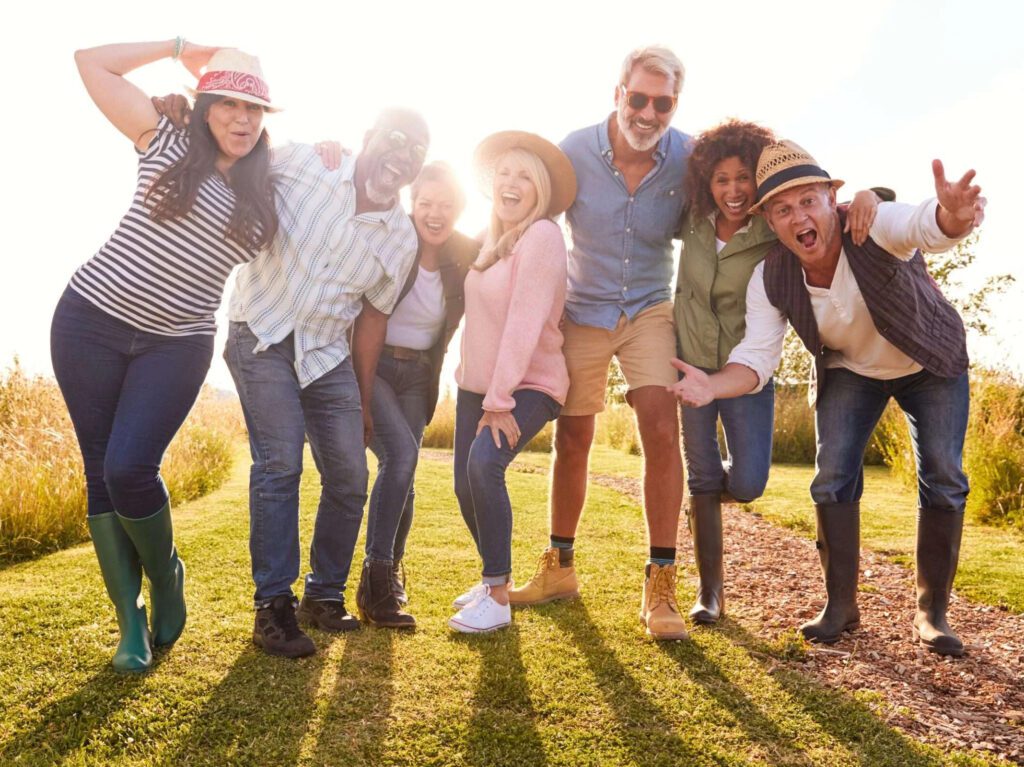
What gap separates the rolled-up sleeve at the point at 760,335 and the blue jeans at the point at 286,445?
1.80m

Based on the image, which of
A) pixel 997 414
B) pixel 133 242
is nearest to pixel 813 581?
pixel 133 242

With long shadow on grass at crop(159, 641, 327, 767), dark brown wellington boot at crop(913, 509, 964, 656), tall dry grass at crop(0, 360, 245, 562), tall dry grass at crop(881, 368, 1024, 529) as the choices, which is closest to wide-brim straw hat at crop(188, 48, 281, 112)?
long shadow on grass at crop(159, 641, 327, 767)

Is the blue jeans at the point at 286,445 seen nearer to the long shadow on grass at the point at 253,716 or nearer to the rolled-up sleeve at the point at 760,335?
the long shadow on grass at the point at 253,716

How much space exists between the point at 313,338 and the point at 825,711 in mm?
2495

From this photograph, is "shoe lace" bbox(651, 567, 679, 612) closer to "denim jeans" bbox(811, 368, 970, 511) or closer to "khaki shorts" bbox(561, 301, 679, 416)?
"denim jeans" bbox(811, 368, 970, 511)

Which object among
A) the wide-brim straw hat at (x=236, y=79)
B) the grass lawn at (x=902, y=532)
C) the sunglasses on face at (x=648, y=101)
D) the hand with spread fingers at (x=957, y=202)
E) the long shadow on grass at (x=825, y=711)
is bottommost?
the grass lawn at (x=902, y=532)

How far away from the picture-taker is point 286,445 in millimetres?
3424

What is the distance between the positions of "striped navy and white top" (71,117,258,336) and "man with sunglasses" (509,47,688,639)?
6.02 ft

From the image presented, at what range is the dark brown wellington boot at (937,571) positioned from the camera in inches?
150

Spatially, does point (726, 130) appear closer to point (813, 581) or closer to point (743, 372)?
point (743, 372)

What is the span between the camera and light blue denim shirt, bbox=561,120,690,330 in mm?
4152

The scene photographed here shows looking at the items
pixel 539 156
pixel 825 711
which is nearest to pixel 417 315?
pixel 539 156

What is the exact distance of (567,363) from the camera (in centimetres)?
427

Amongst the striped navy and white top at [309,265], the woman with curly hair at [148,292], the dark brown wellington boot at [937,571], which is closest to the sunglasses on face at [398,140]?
the striped navy and white top at [309,265]
